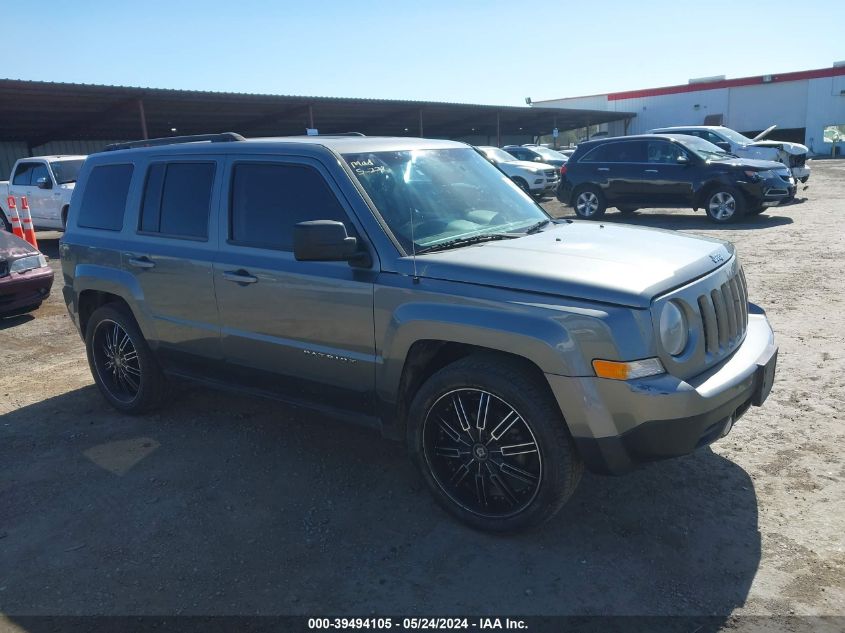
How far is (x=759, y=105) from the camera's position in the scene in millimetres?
48625

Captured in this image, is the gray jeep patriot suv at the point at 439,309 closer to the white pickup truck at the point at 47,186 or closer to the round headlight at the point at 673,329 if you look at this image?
the round headlight at the point at 673,329

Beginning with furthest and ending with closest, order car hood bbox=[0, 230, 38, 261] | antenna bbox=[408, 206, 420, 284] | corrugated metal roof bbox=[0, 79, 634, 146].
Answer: corrugated metal roof bbox=[0, 79, 634, 146], car hood bbox=[0, 230, 38, 261], antenna bbox=[408, 206, 420, 284]

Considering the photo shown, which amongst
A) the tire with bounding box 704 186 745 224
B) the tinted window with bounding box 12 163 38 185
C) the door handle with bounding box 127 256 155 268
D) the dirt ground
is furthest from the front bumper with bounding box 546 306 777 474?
the tinted window with bounding box 12 163 38 185

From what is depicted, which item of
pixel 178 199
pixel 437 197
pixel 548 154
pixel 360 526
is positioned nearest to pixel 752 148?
pixel 548 154

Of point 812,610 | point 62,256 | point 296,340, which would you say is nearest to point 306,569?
point 296,340

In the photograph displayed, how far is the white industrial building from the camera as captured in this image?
45.8 metres

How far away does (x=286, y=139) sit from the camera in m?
4.29

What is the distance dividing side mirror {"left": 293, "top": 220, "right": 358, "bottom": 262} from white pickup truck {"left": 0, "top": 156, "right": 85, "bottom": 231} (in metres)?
12.9

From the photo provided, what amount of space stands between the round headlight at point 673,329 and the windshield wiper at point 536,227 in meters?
1.20

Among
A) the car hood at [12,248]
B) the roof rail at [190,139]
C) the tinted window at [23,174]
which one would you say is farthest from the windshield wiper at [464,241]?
the tinted window at [23,174]

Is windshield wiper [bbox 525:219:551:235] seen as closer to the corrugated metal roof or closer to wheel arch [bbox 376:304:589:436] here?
wheel arch [bbox 376:304:589:436]

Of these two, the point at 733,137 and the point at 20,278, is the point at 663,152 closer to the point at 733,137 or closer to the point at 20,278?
the point at 733,137

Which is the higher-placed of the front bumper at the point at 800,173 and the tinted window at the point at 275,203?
the tinted window at the point at 275,203

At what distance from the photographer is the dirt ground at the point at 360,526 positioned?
9.67 ft
